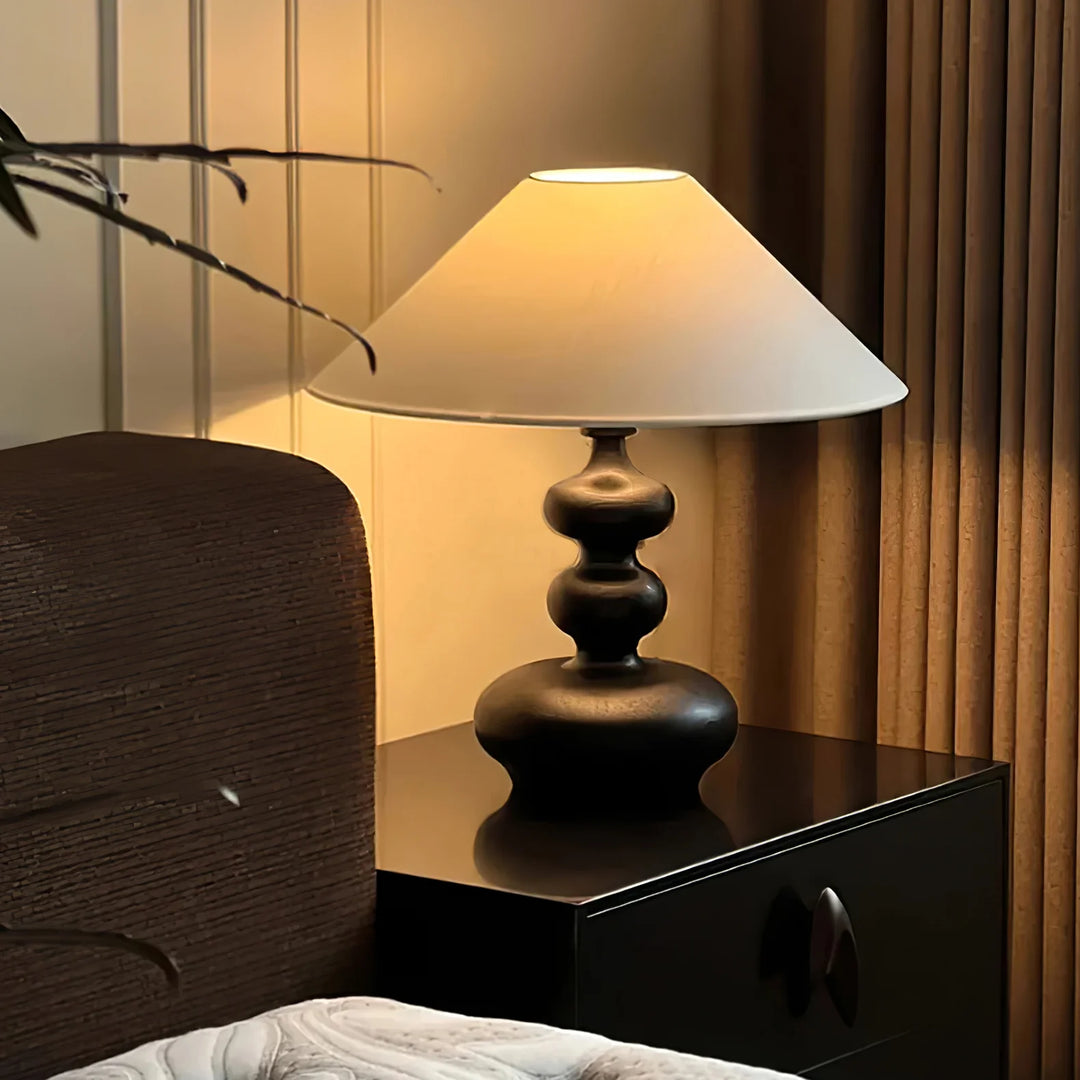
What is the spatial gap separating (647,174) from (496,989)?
73 centimetres

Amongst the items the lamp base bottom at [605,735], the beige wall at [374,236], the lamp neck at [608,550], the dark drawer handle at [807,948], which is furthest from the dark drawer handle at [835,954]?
the beige wall at [374,236]

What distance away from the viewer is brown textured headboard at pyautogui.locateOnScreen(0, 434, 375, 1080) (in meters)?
1.13

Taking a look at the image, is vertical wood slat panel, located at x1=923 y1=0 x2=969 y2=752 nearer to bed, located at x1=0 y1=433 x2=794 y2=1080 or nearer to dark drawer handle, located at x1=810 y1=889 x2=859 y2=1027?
dark drawer handle, located at x1=810 y1=889 x2=859 y2=1027

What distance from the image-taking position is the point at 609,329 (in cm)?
141

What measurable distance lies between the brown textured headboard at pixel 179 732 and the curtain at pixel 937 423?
37.8 inches

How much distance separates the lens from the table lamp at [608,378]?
1.40 meters

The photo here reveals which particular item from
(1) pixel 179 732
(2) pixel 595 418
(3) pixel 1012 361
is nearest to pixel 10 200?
(1) pixel 179 732

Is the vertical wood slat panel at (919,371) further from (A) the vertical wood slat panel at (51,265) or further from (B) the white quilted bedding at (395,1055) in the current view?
(B) the white quilted bedding at (395,1055)

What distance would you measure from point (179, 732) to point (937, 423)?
1.17 m

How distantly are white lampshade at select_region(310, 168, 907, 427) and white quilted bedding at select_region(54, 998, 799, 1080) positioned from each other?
0.58 metres

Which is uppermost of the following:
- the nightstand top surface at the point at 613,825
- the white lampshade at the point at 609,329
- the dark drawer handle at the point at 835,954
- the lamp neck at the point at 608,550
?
the white lampshade at the point at 609,329

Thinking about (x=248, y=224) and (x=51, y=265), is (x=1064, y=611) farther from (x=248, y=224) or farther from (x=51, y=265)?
(x=51, y=265)

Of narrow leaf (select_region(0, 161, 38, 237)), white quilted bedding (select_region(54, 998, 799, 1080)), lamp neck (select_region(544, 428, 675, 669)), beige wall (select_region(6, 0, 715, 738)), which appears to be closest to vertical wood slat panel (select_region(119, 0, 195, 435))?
beige wall (select_region(6, 0, 715, 738))

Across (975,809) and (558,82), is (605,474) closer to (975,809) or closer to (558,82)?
(975,809)
